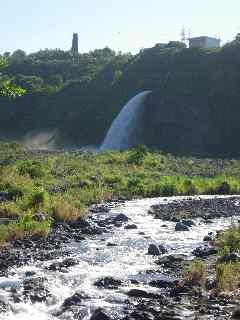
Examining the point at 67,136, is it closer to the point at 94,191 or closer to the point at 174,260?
the point at 94,191

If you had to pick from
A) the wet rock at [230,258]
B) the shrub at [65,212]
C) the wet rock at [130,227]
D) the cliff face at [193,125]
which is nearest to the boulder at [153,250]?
the wet rock at [230,258]

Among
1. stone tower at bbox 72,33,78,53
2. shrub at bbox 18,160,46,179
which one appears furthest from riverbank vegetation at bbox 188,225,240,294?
stone tower at bbox 72,33,78,53

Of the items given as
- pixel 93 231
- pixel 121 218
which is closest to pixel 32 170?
pixel 121 218

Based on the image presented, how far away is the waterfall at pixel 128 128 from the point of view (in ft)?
247

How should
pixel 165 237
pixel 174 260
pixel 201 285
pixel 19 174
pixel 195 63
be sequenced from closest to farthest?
1. pixel 201 285
2. pixel 174 260
3. pixel 165 237
4. pixel 19 174
5. pixel 195 63

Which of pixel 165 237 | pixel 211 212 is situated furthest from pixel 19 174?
pixel 165 237

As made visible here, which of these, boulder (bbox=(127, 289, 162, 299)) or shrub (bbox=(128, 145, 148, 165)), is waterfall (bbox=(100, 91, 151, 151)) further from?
boulder (bbox=(127, 289, 162, 299))

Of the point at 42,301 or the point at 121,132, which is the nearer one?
the point at 42,301

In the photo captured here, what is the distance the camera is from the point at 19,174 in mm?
37656

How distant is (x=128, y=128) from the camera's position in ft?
253

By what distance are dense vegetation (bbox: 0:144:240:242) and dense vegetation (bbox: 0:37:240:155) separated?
64.8 feet

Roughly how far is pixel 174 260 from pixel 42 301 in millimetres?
5289

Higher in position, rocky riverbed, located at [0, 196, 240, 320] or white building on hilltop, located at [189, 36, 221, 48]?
white building on hilltop, located at [189, 36, 221, 48]

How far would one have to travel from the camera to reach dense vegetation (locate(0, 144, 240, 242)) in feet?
82.1
